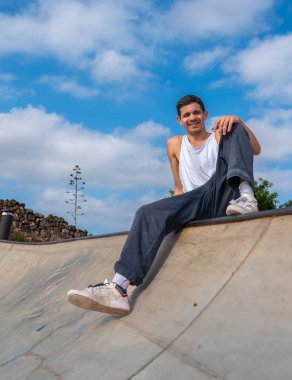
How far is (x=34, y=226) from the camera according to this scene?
22.7 metres

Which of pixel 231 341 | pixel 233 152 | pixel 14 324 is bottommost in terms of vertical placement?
pixel 14 324

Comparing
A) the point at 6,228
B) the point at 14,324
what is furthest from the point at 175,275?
the point at 6,228

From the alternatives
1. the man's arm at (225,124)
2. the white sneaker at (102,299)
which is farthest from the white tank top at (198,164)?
the white sneaker at (102,299)

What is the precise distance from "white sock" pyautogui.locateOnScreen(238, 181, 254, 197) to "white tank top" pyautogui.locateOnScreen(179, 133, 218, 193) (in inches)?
14.0

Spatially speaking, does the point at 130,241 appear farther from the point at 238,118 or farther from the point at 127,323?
the point at 238,118

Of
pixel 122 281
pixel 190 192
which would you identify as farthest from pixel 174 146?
pixel 122 281

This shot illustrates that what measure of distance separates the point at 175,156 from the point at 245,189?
83 centimetres

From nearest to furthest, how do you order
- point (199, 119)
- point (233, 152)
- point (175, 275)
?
point (175, 275) < point (233, 152) < point (199, 119)

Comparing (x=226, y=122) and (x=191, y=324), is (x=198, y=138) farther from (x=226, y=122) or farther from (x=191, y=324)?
(x=191, y=324)

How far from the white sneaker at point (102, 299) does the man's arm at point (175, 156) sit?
1.15m

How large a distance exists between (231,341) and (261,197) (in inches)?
924

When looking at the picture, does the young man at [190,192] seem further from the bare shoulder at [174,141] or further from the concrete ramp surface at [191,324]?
the concrete ramp surface at [191,324]

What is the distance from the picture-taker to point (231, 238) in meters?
2.33

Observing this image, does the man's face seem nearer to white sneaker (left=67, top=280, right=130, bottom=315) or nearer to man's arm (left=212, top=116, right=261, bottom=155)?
man's arm (left=212, top=116, right=261, bottom=155)
